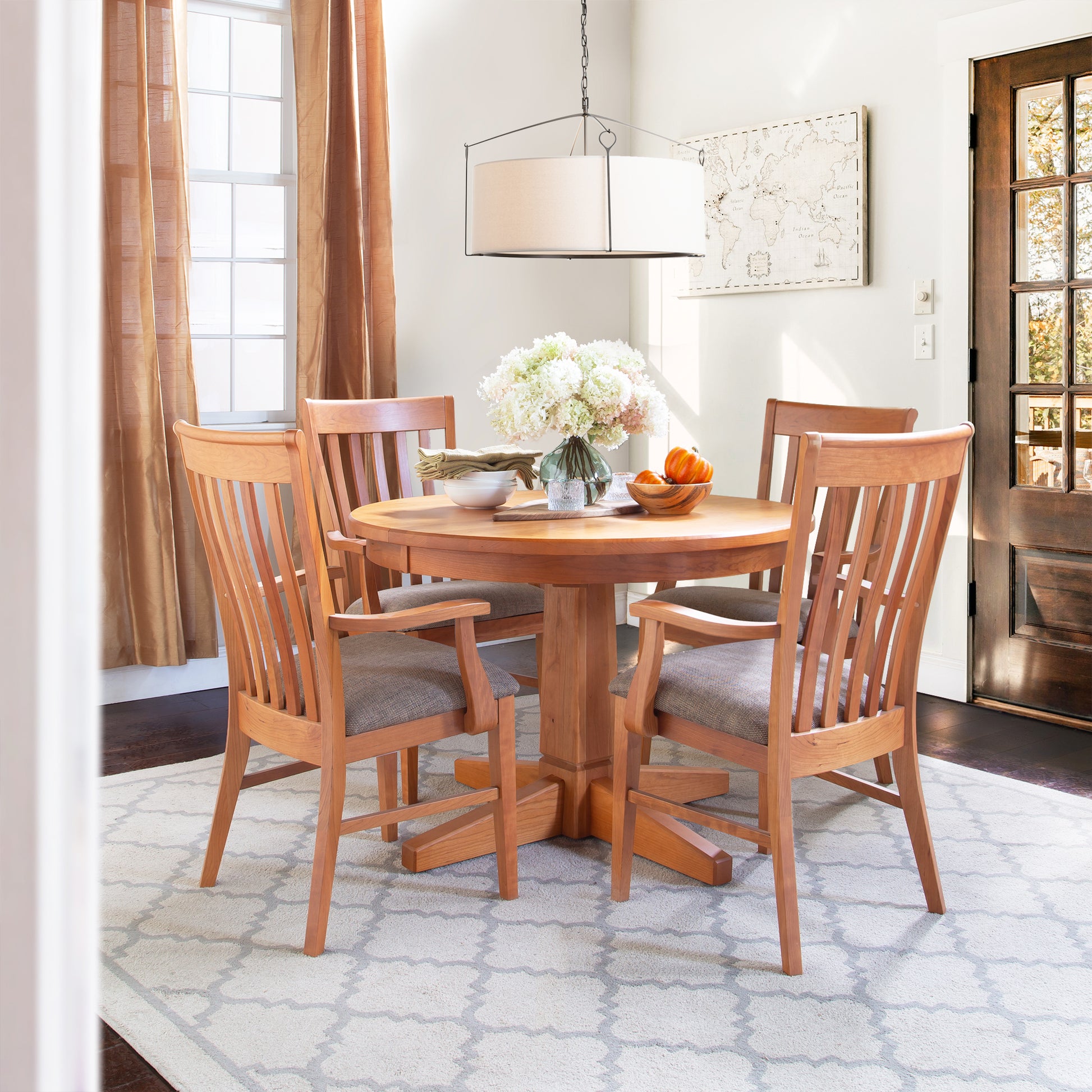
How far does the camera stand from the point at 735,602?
281 centimetres

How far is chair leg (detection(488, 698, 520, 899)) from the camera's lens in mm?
2242

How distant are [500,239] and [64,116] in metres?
2.32

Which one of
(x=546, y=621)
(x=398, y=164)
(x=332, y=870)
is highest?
(x=398, y=164)

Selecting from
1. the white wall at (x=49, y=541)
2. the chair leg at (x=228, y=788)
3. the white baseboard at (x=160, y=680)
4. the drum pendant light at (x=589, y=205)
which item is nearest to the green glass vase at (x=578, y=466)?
the drum pendant light at (x=589, y=205)

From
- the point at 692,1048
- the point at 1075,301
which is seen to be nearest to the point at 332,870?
the point at 692,1048

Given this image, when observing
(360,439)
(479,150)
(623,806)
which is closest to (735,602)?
(623,806)

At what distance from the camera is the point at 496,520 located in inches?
95.3

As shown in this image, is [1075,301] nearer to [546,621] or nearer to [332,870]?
[546,621]

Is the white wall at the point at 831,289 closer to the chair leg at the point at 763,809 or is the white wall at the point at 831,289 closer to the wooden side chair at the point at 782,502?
the wooden side chair at the point at 782,502

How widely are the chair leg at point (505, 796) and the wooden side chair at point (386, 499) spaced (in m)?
0.40

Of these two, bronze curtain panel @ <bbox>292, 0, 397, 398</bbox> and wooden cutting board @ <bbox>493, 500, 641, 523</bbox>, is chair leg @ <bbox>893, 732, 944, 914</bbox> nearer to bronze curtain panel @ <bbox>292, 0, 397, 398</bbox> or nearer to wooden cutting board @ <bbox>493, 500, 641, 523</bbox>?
wooden cutting board @ <bbox>493, 500, 641, 523</bbox>

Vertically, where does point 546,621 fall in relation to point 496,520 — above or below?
below

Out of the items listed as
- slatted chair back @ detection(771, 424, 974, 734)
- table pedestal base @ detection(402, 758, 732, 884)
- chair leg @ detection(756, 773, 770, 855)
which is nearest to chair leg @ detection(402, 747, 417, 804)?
table pedestal base @ detection(402, 758, 732, 884)

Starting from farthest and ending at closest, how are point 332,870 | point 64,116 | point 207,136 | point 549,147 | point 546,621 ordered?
point 549,147 < point 207,136 < point 546,621 < point 332,870 < point 64,116
